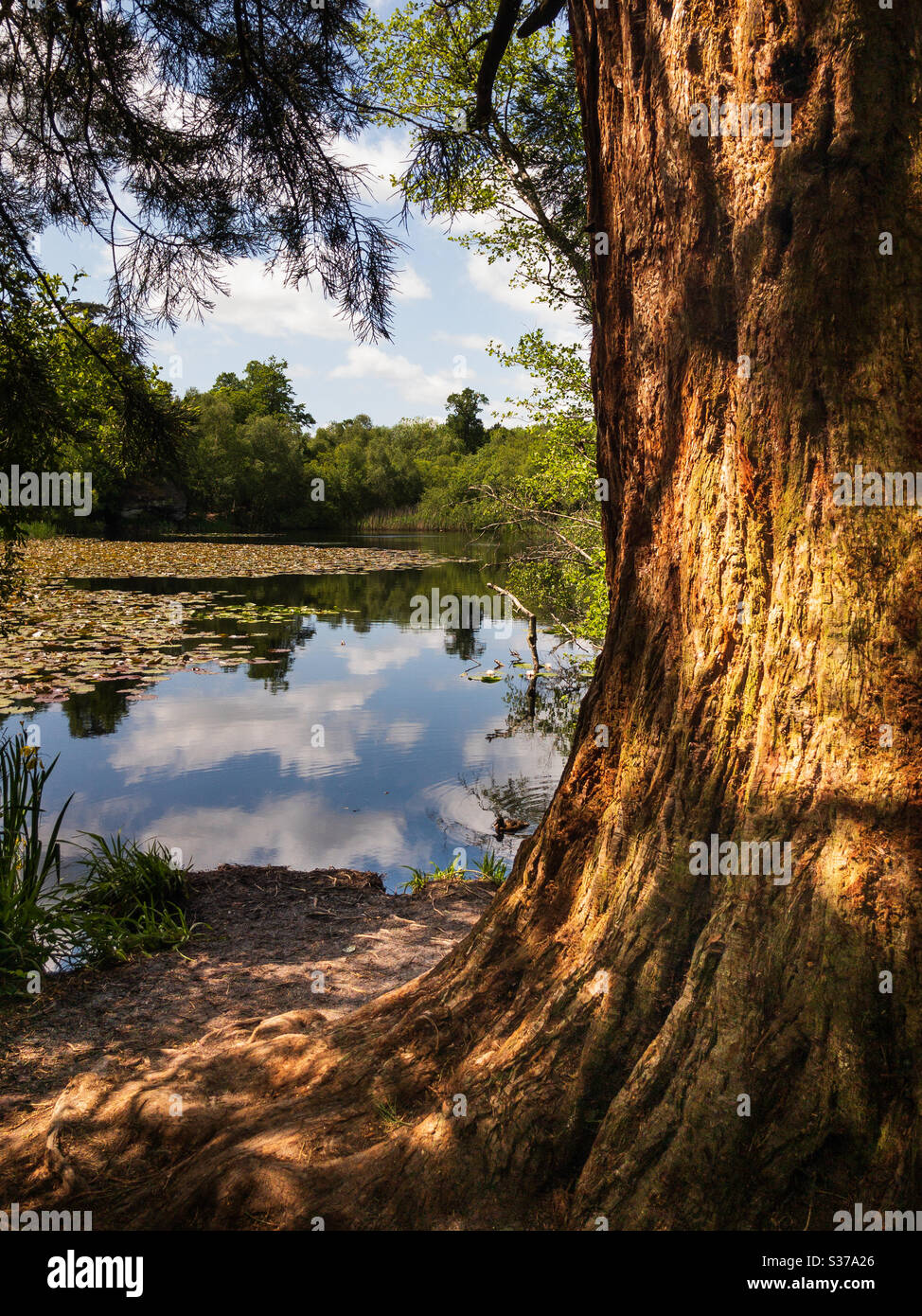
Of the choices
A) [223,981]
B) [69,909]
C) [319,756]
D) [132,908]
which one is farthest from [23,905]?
[319,756]

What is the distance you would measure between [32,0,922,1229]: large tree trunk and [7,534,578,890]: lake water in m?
4.41

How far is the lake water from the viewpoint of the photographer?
7.21 m

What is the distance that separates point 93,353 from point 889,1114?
477 centimetres

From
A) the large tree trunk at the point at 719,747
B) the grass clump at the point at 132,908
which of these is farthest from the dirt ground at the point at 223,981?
the large tree trunk at the point at 719,747

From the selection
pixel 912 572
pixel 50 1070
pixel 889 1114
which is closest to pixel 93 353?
pixel 50 1070

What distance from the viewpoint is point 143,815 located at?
751 cm

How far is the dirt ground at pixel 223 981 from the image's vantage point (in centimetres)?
295

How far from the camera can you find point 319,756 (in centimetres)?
941

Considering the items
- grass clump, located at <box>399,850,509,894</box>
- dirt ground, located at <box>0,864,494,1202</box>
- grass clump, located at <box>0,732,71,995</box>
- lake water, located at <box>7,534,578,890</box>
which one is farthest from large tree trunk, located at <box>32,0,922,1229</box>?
lake water, located at <box>7,534,578,890</box>

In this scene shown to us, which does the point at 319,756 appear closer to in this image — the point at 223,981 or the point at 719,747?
the point at 223,981

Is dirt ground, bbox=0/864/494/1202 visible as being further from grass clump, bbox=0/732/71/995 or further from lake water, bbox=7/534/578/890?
lake water, bbox=7/534/578/890

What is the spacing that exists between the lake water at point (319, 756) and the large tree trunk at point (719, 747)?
4.41m

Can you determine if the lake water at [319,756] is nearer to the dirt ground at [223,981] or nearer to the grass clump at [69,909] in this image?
the dirt ground at [223,981]

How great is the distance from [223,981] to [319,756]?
551cm
